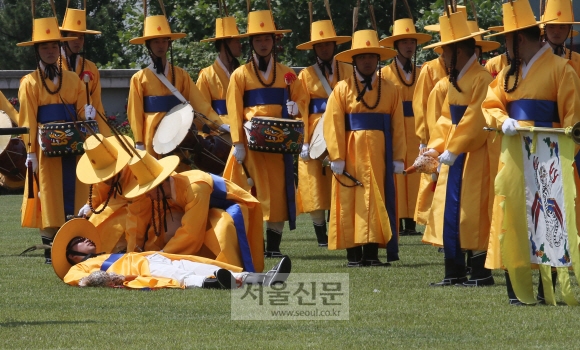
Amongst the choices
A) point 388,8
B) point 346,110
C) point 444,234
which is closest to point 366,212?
point 346,110

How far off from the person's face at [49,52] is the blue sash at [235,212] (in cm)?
256

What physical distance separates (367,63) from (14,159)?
128 inches

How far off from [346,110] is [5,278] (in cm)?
278

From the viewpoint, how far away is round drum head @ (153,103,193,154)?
11.1 m

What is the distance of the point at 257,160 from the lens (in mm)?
11328

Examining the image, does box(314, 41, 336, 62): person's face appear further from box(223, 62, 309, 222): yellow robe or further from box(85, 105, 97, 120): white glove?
box(85, 105, 97, 120): white glove

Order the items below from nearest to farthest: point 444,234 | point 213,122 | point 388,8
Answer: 1. point 444,234
2. point 213,122
3. point 388,8

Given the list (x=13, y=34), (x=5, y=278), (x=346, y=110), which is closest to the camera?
(x=5, y=278)

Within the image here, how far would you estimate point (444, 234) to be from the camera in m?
8.87

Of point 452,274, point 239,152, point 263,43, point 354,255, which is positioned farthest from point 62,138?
point 452,274

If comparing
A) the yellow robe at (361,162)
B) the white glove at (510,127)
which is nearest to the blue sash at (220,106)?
the yellow robe at (361,162)

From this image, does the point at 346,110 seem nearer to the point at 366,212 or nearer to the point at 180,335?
the point at 366,212

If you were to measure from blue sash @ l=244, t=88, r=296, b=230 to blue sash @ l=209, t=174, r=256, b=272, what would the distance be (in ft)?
6.90

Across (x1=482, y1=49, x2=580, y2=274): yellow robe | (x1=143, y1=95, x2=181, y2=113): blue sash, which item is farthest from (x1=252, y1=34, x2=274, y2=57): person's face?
(x1=482, y1=49, x2=580, y2=274): yellow robe
